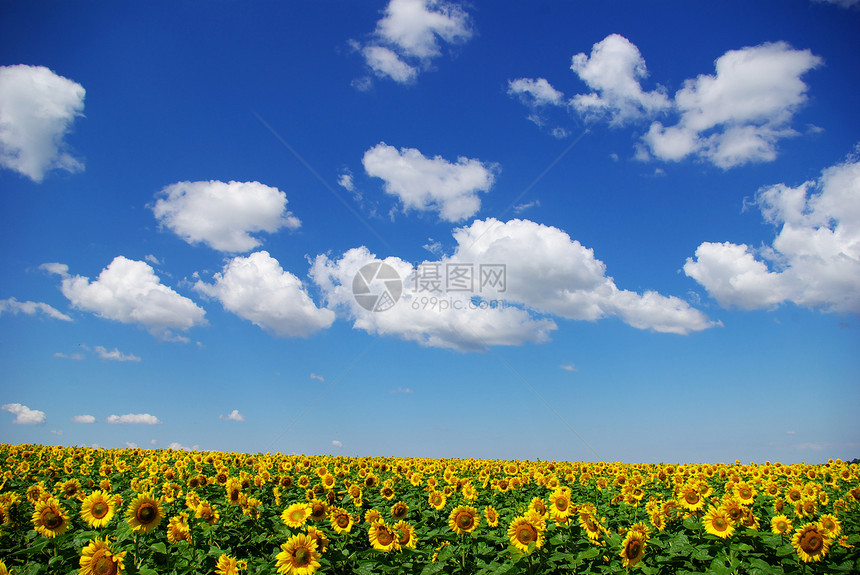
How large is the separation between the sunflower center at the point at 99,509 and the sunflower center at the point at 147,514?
1.05 metres

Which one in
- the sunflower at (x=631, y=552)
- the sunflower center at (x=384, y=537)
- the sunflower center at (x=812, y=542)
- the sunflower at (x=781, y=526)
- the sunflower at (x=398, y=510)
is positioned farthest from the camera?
the sunflower at (x=398, y=510)

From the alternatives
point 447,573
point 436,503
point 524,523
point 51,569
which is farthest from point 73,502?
point 524,523

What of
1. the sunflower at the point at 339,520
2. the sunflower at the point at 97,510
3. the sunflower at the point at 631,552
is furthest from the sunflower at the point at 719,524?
the sunflower at the point at 97,510

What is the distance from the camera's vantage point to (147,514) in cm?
630

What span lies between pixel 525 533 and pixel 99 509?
6.02 metres

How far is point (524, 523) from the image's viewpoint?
6.23m

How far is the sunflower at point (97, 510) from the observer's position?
267 inches

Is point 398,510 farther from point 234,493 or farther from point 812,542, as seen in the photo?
point 812,542

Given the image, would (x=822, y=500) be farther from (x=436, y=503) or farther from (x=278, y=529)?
(x=278, y=529)

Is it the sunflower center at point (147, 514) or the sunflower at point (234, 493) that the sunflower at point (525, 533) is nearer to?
the sunflower center at point (147, 514)

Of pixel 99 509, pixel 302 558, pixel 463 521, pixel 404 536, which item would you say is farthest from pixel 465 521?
pixel 99 509

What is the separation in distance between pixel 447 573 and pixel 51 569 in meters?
5.39

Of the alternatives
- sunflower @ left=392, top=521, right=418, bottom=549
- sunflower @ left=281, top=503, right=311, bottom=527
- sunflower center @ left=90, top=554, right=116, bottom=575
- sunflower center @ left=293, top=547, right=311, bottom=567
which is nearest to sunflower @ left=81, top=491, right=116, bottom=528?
sunflower center @ left=90, top=554, right=116, bottom=575

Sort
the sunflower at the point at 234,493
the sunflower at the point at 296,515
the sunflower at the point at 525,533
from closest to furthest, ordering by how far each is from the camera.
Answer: the sunflower at the point at 525,533
the sunflower at the point at 296,515
the sunflower at the point at 234,493
